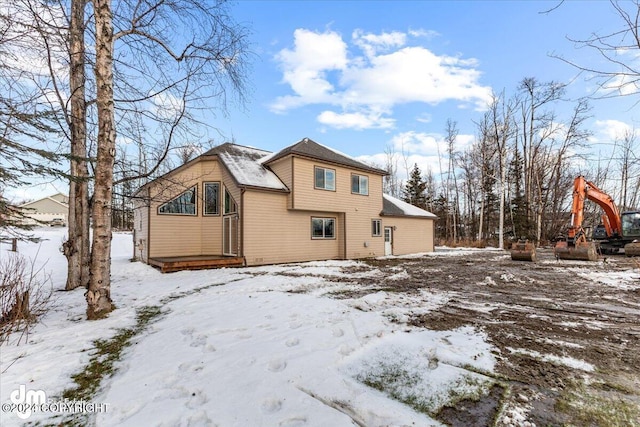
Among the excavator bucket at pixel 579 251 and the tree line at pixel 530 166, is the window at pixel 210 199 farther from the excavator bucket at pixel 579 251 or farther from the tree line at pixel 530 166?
the tree line at pixel 530 166

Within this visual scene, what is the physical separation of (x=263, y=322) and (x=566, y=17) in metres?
5.02

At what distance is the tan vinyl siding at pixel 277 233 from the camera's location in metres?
12.1

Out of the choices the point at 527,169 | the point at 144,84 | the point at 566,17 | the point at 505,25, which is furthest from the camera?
the point at 527,169

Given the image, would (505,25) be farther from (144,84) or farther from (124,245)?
(124,245)

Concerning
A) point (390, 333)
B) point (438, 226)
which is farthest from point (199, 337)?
point (438, 226)

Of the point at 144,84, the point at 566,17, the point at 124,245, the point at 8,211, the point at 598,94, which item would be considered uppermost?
the point at 144,84

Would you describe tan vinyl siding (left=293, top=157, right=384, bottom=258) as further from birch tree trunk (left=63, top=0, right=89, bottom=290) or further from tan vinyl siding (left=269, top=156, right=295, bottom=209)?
birch tree trunk (left=63, top=0, right=89, bottom=290)

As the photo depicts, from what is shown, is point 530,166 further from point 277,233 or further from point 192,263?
point 192,263

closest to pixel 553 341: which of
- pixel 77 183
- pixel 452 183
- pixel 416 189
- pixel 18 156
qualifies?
pixel 18 156

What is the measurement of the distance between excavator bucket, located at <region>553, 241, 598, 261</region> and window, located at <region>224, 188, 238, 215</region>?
14.6 meters

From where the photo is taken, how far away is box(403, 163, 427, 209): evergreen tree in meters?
32.2

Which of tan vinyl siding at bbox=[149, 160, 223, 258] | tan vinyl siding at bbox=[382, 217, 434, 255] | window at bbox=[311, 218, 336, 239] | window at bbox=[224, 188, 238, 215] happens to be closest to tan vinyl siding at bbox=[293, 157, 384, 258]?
window at bbox=[311, 218, 336, 239]

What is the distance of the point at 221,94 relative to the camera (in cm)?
629

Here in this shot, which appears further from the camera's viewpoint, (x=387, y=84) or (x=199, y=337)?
(x=387, y=84)
